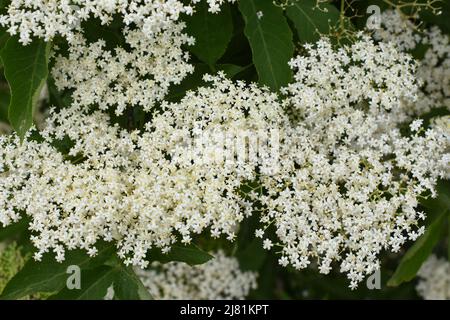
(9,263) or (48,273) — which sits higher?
(9,263)

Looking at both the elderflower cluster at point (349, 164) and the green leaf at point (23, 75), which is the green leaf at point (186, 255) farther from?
the green leaf at point (23, 75)

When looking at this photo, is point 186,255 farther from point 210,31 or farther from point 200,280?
point 200,280

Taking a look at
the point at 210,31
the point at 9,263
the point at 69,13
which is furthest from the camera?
the point at 9,263

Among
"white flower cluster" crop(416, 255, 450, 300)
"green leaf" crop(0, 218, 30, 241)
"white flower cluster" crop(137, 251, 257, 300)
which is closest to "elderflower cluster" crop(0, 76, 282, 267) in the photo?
"green leaf" crop(0, 218, 30, 241)

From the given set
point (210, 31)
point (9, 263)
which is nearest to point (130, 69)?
point (210, 31)

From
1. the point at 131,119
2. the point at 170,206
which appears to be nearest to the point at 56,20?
the point at 131,119

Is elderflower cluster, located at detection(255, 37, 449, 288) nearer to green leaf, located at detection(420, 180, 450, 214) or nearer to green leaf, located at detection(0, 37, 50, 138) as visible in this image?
green leaf, located at detection(420, 180, 450, 214)

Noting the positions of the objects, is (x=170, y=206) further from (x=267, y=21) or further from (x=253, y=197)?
(x=267, y=21)
